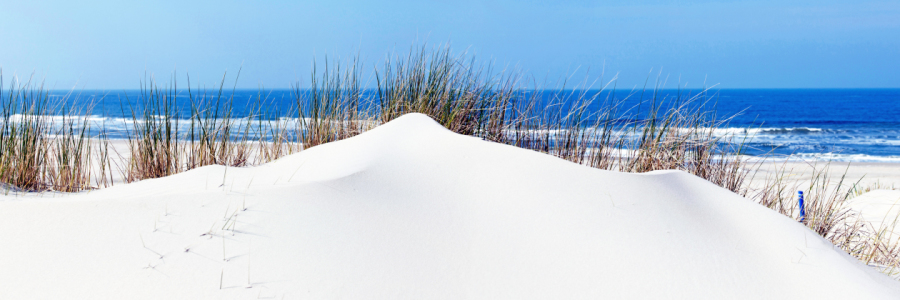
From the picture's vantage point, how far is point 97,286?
4.20 ft

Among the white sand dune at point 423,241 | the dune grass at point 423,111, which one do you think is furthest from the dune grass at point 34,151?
the white sand dune at point 423,241

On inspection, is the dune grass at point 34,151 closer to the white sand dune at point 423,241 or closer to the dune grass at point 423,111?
the dune grass at point 423,111

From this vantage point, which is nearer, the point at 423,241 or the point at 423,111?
the point at 423,241

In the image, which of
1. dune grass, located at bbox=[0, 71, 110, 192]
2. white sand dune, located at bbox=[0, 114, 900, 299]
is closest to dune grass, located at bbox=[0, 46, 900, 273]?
dune grass, located at bbox=[0, 71, 110, 192]

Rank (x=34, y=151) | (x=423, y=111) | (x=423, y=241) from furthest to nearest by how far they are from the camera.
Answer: (x=423, y=111) < (x=34, y=151) < (x=423, y=241)

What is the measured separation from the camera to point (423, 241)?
1517mm

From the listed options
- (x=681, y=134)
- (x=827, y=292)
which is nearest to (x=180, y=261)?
(x=827, y=292)

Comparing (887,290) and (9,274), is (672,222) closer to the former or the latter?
(887,290)

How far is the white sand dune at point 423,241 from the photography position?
1327 mm

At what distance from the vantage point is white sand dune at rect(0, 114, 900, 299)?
1327 millimetres

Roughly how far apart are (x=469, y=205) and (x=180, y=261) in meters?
0.90

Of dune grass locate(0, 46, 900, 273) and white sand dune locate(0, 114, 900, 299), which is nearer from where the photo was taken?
white sand dune locate(0, 114, 900, 299)

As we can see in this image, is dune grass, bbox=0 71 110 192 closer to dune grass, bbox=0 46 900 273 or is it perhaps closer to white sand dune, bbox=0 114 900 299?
dune grass, bbox=0 46 900 273

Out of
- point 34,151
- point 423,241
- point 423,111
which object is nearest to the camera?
point 423,241
